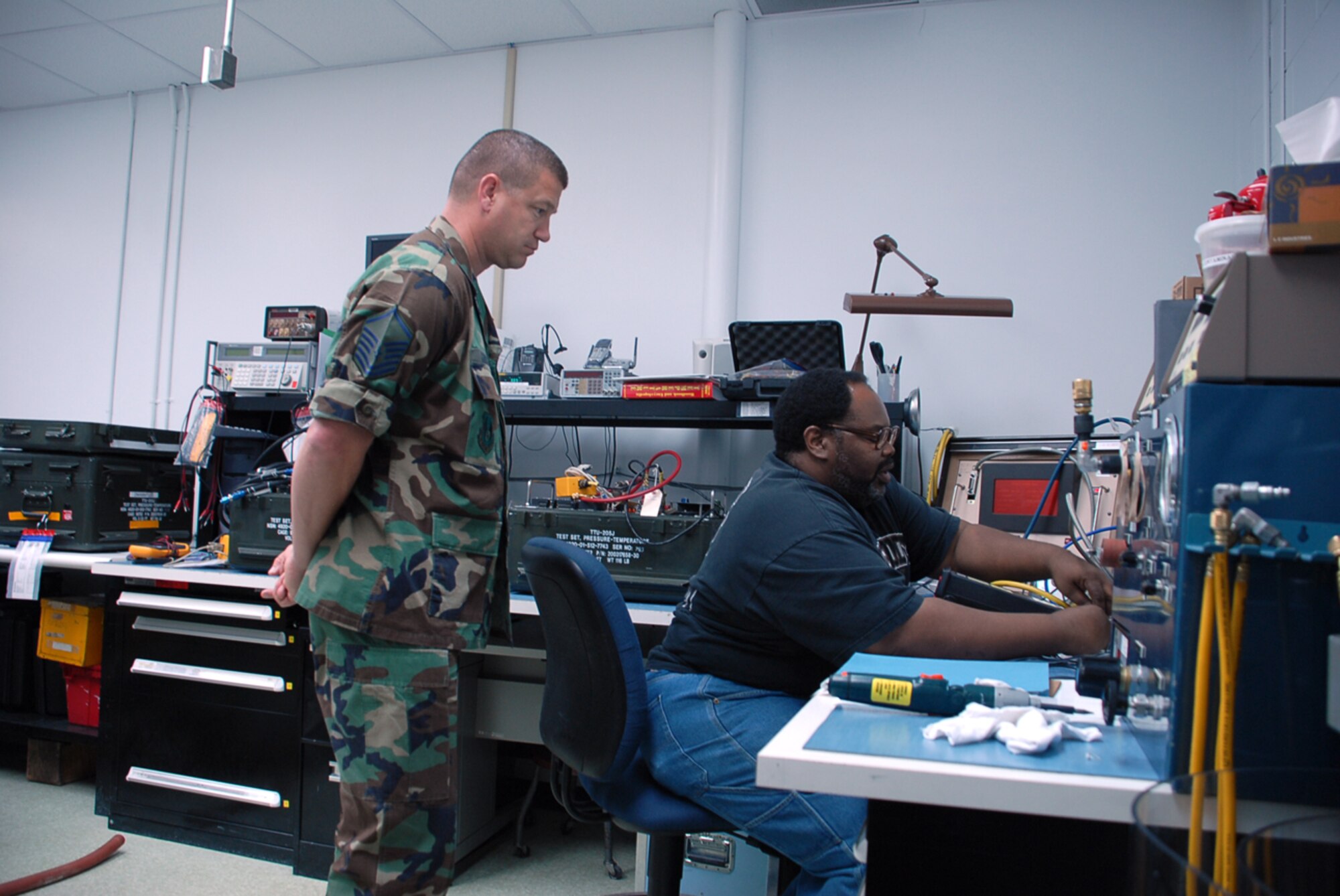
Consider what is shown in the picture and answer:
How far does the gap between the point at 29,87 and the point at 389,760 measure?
3.70 m

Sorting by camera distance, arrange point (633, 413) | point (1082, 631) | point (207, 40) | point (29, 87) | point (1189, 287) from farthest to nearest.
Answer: point (29, 87)
point (207, 40)
point (633, 413)
point (1189, 287)
point (1082, 631)

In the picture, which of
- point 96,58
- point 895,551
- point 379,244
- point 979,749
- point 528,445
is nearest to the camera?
point 979,749

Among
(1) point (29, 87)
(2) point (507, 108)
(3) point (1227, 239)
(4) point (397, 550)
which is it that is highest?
(1) point (29, 87)

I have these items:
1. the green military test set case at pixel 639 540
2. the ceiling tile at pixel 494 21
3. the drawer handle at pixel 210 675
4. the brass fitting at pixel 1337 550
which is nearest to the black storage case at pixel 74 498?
the drawer handle at pixel 210 675

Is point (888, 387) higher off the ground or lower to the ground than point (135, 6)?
lower

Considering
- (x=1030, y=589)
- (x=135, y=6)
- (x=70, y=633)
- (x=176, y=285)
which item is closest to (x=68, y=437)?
(x=70, y=633)

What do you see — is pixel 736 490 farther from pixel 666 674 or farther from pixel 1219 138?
pixel 1219 138

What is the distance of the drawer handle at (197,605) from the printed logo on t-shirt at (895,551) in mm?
1524

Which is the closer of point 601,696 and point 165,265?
point 601,696

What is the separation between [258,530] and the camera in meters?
2.26

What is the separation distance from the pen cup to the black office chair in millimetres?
1299

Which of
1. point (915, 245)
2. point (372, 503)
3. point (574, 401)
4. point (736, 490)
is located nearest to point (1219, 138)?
point (915, 245)

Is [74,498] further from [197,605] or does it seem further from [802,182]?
[802,182]

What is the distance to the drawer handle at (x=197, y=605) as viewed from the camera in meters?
2.18
